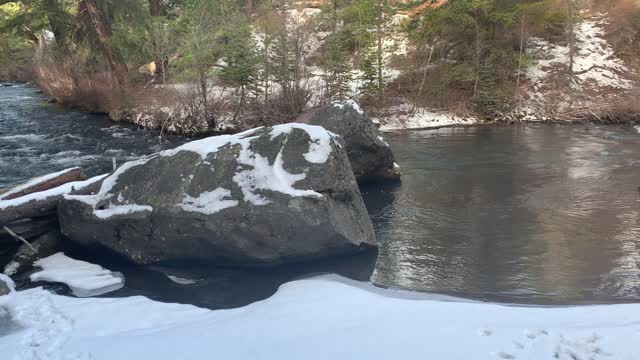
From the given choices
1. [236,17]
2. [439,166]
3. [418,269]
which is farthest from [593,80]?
[418,269]

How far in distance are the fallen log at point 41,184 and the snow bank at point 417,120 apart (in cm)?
1468

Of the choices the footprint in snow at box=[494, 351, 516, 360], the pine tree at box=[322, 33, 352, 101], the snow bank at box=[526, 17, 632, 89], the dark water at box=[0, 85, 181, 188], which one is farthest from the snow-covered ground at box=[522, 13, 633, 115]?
the footprint in snow at box=[494, 351, 516, 360]

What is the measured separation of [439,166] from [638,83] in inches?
556

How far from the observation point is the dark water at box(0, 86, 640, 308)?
25.5 feet

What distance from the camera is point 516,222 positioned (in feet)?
34.8

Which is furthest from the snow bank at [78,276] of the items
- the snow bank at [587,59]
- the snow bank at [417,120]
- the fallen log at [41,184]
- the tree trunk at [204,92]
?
the snow bank at [587,59]

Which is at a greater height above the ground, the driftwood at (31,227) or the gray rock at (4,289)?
the driftwood at (31,227)

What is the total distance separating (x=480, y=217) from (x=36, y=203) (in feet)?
25.7

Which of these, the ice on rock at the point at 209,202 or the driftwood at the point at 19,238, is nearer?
the ice on rock at the point at 209,202

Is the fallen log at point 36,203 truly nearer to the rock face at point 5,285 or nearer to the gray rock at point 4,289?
the rock face at point 5,285

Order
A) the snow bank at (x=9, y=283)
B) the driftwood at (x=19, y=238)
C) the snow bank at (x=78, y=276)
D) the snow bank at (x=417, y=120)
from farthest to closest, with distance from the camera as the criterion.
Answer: the snow bank at (x=417, y=120) → the driftwood at (x=19, y=238) → the snow bank at (x=78, y=276) → the snow bank at (x=9, y=283)

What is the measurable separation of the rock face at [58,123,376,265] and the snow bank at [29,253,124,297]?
1.35 feet

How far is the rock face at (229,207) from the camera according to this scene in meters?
8.38

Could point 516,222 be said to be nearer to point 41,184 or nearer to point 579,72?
point 41,184
